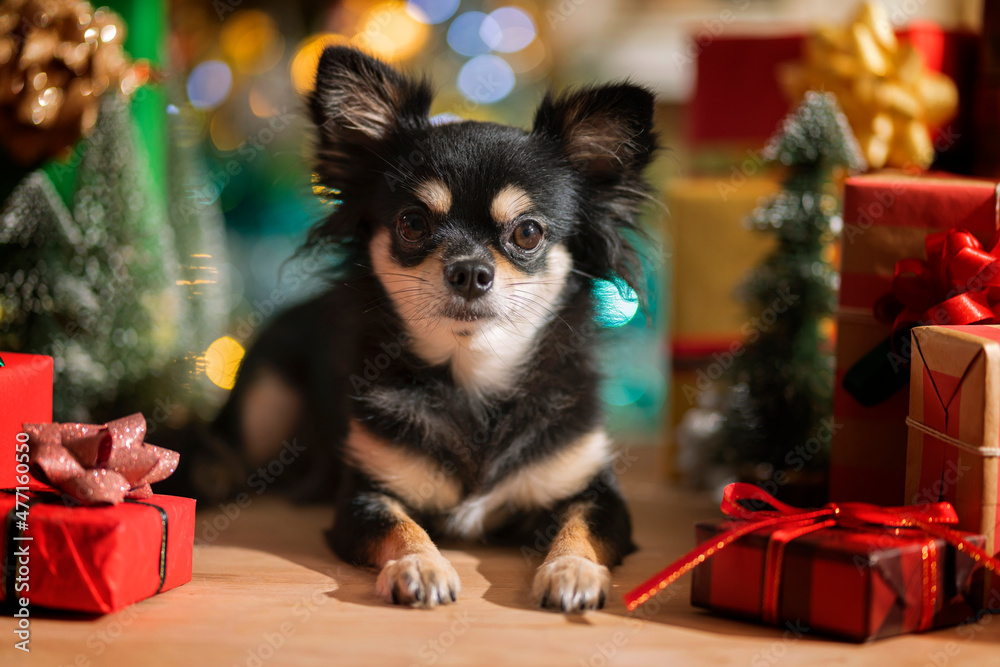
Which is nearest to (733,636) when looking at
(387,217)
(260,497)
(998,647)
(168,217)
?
(998,647)

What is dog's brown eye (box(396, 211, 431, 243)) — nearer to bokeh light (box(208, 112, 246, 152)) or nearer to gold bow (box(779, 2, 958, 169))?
gold bow (box(779, 2, 958, 169))

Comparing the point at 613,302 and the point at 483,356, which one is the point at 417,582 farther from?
the point at 613,302

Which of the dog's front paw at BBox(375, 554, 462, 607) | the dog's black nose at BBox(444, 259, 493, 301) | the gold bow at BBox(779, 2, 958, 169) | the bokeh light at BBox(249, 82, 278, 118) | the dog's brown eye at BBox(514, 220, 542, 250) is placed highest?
the bokeh light at BBox(249, 82, 278, 118)

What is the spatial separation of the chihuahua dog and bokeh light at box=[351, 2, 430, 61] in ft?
7.30

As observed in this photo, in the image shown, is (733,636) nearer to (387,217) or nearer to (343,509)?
(343,509)

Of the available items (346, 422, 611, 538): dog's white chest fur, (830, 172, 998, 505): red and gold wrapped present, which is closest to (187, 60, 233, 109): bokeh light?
(346, 422, 611, 538): dog's white chest fur

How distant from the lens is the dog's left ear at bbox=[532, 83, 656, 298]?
1854 millimetres

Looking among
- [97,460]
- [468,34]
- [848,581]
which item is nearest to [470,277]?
[97,460]

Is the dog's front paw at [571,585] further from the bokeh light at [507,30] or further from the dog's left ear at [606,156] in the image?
the bokeh light at [507,30]

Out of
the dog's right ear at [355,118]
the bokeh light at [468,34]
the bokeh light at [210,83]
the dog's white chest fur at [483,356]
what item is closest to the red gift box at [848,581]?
the dog's white chest fur at [483,356]

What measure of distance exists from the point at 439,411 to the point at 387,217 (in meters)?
0.45

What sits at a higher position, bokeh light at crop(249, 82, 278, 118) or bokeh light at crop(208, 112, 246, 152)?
bokeh light at crop(249, 82, 278, 118)

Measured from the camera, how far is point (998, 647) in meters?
1.37

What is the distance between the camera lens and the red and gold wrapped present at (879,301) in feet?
5.75
